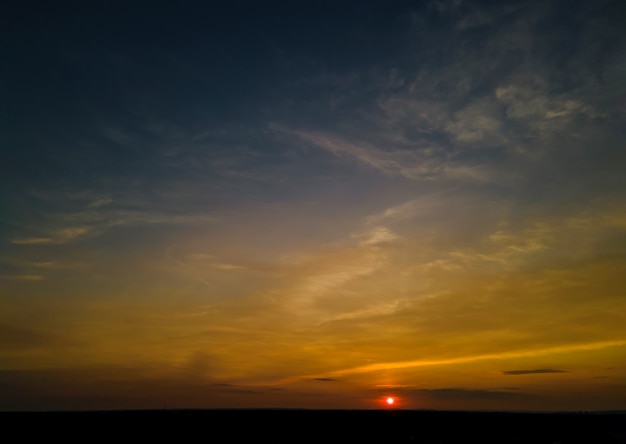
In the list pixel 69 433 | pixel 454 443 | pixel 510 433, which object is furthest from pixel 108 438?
pixel 510 433

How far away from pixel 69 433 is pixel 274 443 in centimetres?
2431

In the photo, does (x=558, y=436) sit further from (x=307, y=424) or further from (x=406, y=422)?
(x=307, y=424)

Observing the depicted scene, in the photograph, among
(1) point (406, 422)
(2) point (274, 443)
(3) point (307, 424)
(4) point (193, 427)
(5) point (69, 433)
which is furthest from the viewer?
(1) point (406, 422)

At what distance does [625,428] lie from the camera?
87500 mm

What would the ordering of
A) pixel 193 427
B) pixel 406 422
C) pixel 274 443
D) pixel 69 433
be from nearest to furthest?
pixel 274 443
pixel 69 433
pixel 193 427
pixel 406 422

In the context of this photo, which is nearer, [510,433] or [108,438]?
[108,438]

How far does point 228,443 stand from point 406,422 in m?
35.4

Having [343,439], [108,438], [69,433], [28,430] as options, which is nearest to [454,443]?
[343,439]

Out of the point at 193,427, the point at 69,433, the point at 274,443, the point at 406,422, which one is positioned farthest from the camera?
the point at 406,422

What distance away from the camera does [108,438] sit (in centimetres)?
5728

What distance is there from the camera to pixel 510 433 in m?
71.9

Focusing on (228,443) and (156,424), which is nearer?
(228,443)

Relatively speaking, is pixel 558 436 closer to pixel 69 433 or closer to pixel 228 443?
pixel 228 443

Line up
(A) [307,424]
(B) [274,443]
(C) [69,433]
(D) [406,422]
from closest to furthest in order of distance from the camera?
(B) [274,443] < (C) [69,433] < (A) [307,424] < (D) [406,422]
